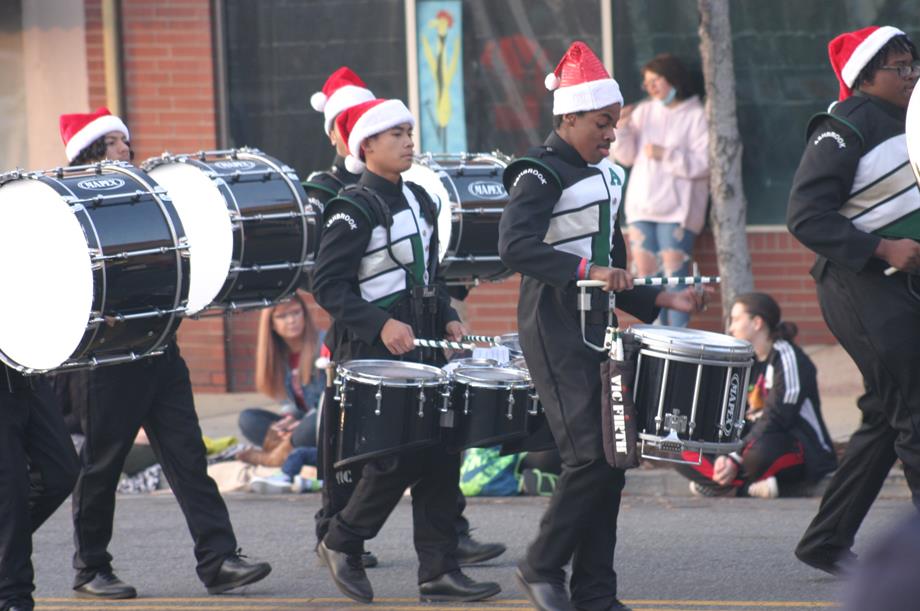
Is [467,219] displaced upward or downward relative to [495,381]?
upward

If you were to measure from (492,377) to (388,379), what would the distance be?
1.30 feet

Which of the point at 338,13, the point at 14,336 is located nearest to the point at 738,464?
the point at 14,336

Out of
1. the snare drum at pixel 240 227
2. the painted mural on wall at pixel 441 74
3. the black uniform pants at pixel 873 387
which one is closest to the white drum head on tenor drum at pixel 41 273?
the snare drum at pixel 240 227

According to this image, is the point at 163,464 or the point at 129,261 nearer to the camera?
the point at 129,261

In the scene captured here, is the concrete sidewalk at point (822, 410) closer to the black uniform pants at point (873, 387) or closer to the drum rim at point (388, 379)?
the black uniform pants at point (873, 387)

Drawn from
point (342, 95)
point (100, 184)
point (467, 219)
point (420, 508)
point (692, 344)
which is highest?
point (342, 95)

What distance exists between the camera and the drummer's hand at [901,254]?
5.07 m

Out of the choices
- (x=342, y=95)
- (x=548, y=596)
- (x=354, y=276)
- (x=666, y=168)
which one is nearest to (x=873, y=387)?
(x=548, y=596)

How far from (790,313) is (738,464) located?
11.8ft

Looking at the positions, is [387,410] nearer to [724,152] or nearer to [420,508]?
[420,508]

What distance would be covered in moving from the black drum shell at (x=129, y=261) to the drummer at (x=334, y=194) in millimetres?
875

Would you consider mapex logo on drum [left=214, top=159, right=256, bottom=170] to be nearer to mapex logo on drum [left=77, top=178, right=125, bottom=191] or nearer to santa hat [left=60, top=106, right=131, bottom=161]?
santa hat [left=60, top=106, right=131, bottom=161]

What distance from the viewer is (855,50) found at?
215 inches

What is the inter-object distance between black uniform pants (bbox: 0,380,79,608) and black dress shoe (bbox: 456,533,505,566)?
1771mm
